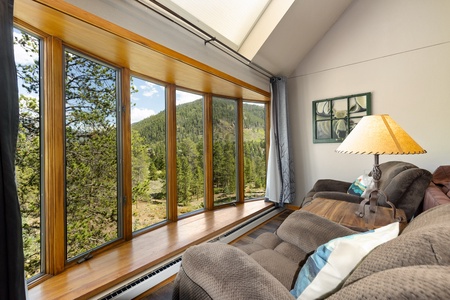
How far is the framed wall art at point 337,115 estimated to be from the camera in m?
2.89

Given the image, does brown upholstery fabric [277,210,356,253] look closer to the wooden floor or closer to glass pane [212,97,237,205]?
the wooden floor

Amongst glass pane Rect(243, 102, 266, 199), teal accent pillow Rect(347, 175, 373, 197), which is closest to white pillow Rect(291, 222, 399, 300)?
teal accent pillow Rect(347, 175, 373, 197)

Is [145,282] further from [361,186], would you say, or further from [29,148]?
[361,186]

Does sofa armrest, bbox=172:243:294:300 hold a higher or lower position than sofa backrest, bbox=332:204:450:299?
lower

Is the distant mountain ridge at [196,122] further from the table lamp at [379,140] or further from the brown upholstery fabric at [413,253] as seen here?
the brown upholstery fabric at [413,253]

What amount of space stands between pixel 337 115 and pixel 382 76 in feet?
2.31

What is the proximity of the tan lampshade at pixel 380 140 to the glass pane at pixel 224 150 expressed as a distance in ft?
6.95

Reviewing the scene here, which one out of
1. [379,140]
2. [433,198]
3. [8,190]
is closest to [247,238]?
[433,198]

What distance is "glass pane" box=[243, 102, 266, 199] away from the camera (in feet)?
11.5

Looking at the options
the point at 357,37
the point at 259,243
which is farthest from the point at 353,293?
the point at 357,37

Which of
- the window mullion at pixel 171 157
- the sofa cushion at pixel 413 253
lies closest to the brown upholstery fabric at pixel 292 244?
the sofa cushion at pixel 413 253

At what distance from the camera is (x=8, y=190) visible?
0.94 m

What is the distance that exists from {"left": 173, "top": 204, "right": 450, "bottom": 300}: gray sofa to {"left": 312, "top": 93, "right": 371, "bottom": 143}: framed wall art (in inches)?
87.5

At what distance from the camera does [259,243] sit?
1359 millimetres
